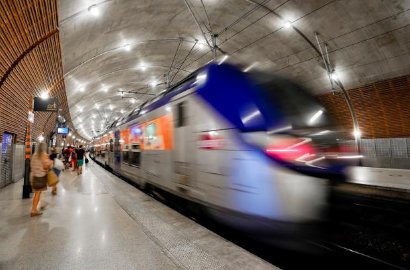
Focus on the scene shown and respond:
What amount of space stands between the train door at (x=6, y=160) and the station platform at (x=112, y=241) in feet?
13.3

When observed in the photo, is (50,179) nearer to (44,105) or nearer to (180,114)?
(180,114)

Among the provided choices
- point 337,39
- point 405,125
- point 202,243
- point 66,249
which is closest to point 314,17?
point 337,39

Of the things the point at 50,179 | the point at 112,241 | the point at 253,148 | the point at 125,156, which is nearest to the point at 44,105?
the point at 125,156

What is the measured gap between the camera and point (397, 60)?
41.5 feet

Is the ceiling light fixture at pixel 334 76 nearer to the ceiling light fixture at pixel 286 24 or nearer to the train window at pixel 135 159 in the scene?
the ceiling light fixture at pixel 286 24

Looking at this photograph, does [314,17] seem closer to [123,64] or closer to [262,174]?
[262,174]

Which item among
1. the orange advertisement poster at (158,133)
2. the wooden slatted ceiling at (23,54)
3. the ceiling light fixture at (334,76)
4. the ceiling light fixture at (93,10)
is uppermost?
the ceiling light fixture at (93,10)

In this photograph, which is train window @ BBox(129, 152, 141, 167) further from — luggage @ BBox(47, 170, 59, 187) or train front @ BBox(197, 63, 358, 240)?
train front @ BBox(197, 63, 358, 240)

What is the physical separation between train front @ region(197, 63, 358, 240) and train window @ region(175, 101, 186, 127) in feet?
3.03

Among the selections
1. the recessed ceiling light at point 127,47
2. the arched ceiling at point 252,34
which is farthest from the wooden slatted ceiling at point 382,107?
the recessed ceiling light at point 127,47

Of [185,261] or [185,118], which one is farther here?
[185,118]

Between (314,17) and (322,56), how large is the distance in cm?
245

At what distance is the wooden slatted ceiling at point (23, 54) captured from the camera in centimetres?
680

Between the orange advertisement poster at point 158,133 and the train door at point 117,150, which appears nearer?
the orange advertisement poster at point 158,133
